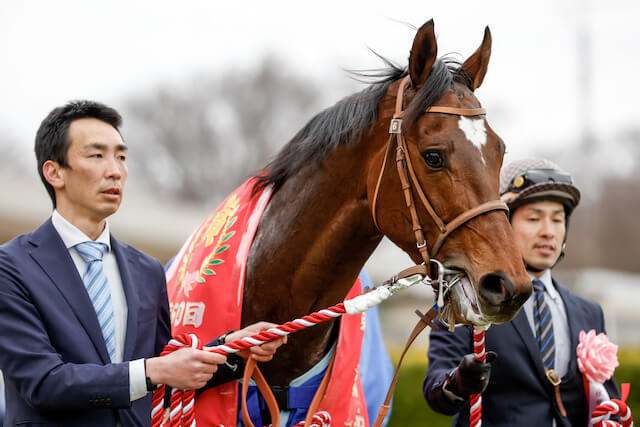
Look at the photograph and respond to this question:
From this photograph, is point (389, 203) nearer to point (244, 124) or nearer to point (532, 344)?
point (532, 344)

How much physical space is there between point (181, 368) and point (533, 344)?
1558 millimetres

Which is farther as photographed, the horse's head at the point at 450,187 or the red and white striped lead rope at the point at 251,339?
the red and white striped lead rope at the point at 251,339

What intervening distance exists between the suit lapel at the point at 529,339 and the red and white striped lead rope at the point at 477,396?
0.33 metres

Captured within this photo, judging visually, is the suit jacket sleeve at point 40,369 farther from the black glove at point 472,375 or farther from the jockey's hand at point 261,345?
the black glove at point 472,375

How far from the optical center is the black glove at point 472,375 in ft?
7.88

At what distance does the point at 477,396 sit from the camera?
249cm

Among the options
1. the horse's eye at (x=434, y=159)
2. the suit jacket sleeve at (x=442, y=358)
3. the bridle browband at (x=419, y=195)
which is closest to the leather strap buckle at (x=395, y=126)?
the bridle browband at (x=419, y=195)

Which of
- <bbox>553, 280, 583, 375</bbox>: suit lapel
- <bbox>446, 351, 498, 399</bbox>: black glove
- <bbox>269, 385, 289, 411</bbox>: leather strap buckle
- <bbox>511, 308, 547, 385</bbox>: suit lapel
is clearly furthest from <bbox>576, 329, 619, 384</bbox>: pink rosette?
<bbox>269, 385, 289, 411</bbox>: leather strap buckle

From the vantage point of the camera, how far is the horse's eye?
7.32ft

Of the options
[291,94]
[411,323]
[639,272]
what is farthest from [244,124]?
[639,272]

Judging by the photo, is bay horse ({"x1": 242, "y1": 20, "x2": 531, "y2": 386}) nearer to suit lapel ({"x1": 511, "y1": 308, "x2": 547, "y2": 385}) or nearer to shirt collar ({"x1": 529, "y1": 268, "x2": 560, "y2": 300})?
suit lapel ({"x1": 511, "y1": 308, "x2": 547, "y2": 385})

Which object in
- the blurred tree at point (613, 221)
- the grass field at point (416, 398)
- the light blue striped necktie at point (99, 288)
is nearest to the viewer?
the light blue striped necktie at point (99, 288)

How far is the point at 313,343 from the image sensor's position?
270 centimetres

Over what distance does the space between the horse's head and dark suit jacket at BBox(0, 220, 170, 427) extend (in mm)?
1070
